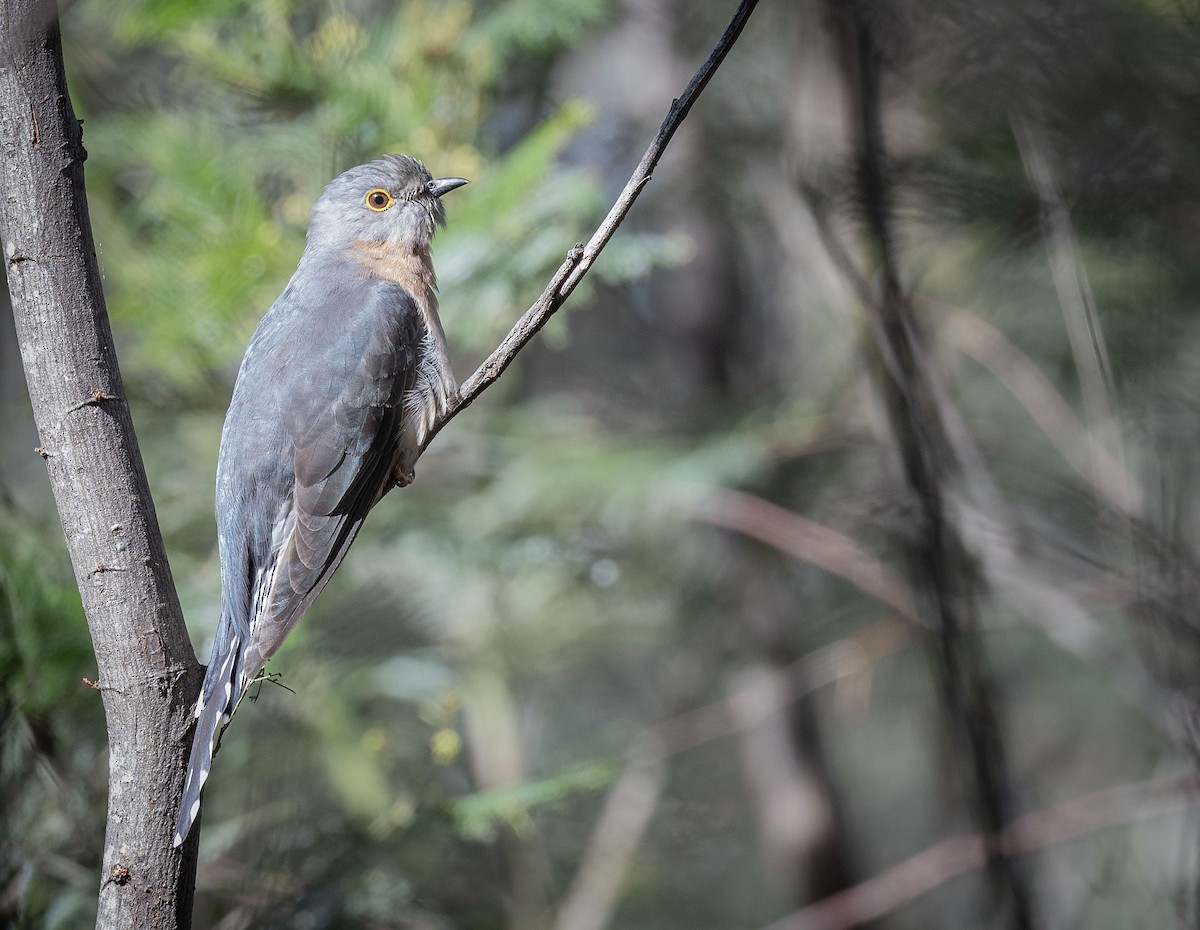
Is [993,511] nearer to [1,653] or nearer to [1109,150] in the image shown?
[1109,150]

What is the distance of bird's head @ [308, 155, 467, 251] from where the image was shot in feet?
11.3

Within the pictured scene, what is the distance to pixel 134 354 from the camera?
4.88 m

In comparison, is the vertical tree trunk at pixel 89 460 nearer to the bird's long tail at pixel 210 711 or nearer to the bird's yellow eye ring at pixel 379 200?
the bird's long tail at pixel 210 711

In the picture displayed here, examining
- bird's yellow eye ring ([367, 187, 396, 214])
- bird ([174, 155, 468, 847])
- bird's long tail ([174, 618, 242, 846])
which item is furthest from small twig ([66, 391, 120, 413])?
A: bird's yellow eye ring ([367, 187, 396, 214])

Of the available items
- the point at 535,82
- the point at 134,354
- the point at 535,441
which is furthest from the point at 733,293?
the point at 134,354

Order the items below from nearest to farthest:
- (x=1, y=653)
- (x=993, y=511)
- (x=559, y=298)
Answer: (x=559, y=298), (x=1, y=653), (x=993, y=511)

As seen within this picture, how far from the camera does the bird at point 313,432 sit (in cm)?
248

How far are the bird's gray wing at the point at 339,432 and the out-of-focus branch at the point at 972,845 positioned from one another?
6.97 ft

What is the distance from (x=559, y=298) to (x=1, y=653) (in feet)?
6.63

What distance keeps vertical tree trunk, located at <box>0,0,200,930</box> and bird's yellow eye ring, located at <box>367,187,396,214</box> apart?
65.1 inches

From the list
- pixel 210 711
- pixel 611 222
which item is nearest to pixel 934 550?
pixel 611 222

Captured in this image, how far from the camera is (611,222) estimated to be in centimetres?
202

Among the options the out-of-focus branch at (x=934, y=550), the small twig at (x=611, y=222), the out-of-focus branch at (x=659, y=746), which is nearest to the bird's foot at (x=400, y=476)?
the small twig at (x=611, y=222)

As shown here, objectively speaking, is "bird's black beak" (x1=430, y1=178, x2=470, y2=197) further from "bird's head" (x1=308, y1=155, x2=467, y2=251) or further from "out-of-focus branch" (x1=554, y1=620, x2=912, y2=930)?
"out-of-focus branch" (x1=554, y1=620, x2=912, y2=930)
